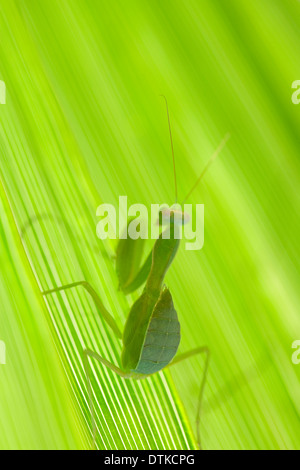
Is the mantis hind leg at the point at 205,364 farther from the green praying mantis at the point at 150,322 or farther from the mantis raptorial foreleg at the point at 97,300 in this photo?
the mantis raptorial foreleg at the point at 97,300

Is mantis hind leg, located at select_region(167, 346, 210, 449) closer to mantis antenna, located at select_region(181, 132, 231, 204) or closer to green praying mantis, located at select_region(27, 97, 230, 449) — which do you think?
green praying mantis, located at select_region(27, 97, 230, 449)

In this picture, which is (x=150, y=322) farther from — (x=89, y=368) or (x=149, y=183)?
(x=149, y=183)

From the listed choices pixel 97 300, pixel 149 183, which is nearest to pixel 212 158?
pixel 149 183

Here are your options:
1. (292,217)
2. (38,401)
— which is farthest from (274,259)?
(38,401)

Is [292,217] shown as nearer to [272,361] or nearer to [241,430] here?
[272,361]

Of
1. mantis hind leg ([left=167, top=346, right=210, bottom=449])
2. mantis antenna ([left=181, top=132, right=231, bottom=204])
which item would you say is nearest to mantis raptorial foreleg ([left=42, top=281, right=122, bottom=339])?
mantis hind leg ([left=167, top=346, right=210, bottom=449])

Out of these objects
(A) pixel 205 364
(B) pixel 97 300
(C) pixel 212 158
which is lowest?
(A) pixel 205 364

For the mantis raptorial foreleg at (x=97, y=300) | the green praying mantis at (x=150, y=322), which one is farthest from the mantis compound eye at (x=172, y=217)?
the mantis raptorial foreleg at (x=97, y=300)
